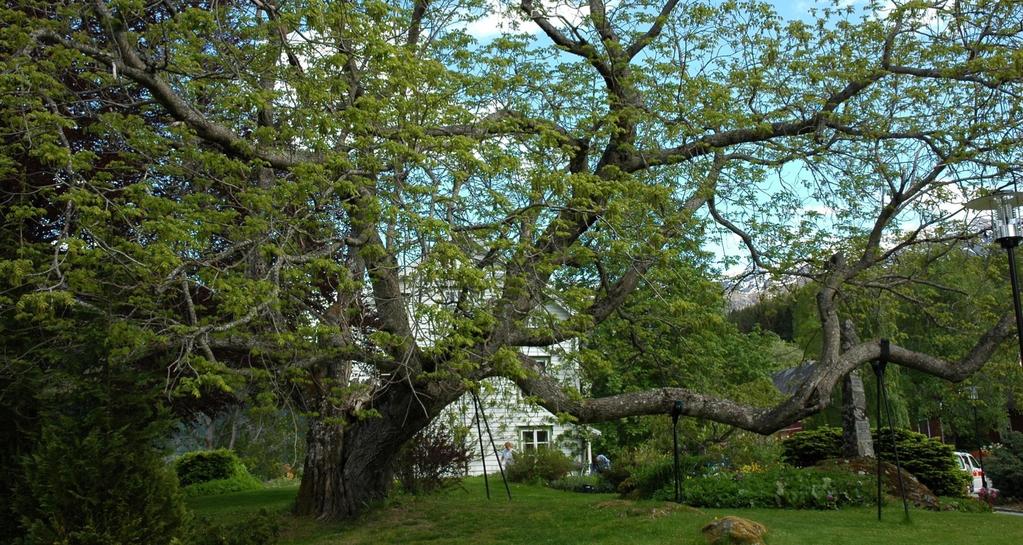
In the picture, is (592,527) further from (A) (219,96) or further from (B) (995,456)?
(B) (995,456)

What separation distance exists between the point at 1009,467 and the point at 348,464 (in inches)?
628

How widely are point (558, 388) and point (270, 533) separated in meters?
3.94

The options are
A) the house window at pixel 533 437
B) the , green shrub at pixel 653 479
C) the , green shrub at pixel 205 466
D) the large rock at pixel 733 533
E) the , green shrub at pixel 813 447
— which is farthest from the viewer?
the house window at pixel 533 437

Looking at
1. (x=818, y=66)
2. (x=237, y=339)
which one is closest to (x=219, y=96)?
(x=237, y=339)

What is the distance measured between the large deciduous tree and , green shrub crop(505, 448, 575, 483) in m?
10.1

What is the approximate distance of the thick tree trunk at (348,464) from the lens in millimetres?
11969

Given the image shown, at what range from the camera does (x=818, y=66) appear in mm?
11102

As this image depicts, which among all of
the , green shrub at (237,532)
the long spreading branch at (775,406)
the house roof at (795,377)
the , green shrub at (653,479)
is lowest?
the , green shrub at (237,532)

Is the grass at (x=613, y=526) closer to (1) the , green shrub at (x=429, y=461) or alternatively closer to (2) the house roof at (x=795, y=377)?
(2) the house roof at (x=795, y=377)

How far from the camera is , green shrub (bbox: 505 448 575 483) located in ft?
74.8

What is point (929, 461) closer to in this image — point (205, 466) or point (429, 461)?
point (429, 461)

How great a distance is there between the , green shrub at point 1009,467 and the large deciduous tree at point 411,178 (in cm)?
967

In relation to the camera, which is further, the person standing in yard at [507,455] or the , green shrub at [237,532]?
the person standing in yard at [507,455]

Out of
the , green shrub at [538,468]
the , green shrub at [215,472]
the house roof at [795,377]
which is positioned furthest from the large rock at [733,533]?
the , green shrub at [215,472]
